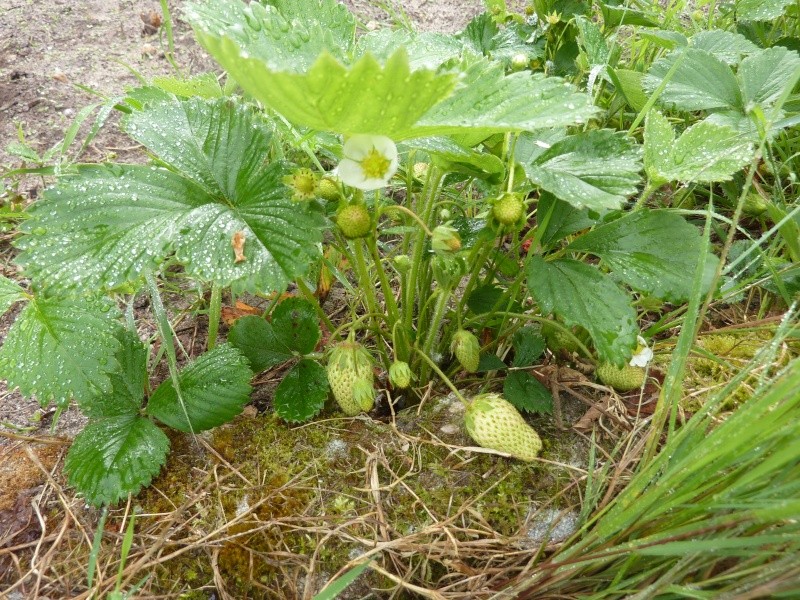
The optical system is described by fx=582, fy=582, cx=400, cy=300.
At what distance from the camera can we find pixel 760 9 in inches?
76.4

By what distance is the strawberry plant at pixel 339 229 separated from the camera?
94 cm

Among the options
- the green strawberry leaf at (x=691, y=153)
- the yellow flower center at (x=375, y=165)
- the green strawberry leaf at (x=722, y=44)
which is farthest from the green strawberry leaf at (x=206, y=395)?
the green strawberry leaf at (x=722, y=44)

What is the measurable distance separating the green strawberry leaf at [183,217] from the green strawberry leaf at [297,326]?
33 cm

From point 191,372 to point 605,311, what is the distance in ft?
2.88

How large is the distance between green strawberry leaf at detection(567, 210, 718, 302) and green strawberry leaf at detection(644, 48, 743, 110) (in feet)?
2.04

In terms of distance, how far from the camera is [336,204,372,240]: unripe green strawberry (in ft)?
3.16

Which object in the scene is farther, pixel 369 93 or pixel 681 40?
pixel 681 40

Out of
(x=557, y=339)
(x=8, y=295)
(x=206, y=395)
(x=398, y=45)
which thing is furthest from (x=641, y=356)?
(x=8, y=295)

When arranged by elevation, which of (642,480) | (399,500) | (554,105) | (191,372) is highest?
(554,105)

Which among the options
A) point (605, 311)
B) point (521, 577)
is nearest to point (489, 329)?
point (605, 311)

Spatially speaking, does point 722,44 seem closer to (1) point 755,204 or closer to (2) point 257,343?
(1) point 755,204

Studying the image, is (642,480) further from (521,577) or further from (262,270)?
(262,270)

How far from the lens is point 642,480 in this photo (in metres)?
0.85

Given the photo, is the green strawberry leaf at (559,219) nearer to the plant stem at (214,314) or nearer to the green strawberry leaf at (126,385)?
the plant stem at (214,314)
